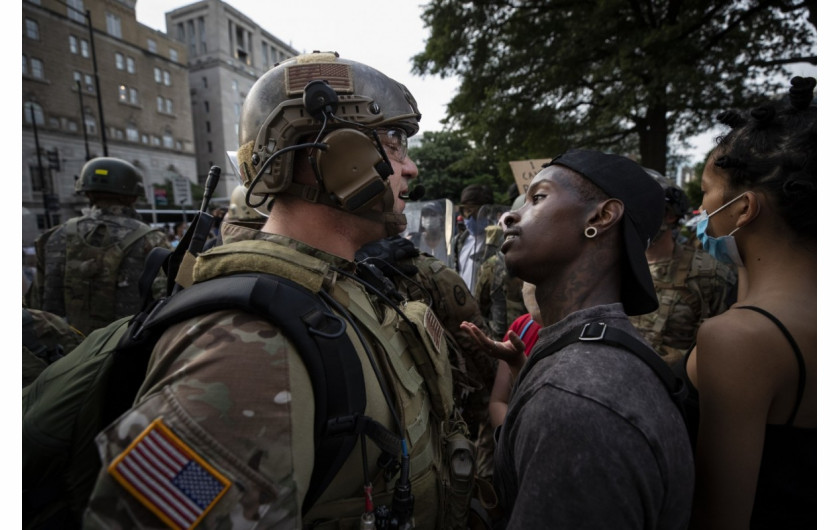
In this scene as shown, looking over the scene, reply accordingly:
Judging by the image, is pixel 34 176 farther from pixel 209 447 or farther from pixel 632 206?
pixel 632 206

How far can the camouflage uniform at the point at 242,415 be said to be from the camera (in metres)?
1.03

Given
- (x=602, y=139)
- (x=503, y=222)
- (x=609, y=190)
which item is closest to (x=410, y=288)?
(x=503, y=222)

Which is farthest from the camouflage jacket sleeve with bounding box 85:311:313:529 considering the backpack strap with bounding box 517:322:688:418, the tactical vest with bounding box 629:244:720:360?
the tactical vest with bounding box 629:244:720:360

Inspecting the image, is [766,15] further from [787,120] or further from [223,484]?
[223,484]

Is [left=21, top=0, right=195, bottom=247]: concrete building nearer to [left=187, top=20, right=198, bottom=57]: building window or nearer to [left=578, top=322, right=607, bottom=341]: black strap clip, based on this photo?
[left=187, top=20, right=198, bottom=57]: building window

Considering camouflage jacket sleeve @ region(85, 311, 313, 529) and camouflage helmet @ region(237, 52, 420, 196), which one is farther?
camouflage helmet @ region(237, 52, 420, 196)

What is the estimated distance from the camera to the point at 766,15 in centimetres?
1204

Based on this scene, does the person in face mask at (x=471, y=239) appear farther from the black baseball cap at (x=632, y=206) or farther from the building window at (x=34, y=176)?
the building window at (x=34, y=176)

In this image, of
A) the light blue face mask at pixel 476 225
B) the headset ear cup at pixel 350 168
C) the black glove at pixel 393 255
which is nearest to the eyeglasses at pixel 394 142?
the headset ear cup at pixel 350 168

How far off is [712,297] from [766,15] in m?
13.2

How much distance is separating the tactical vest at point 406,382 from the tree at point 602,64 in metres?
12.4

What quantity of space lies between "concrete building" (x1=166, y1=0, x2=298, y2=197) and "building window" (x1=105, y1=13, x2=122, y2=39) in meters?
17.4

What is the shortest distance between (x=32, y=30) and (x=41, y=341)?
179 feet

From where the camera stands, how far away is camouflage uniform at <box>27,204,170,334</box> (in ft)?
15.6
